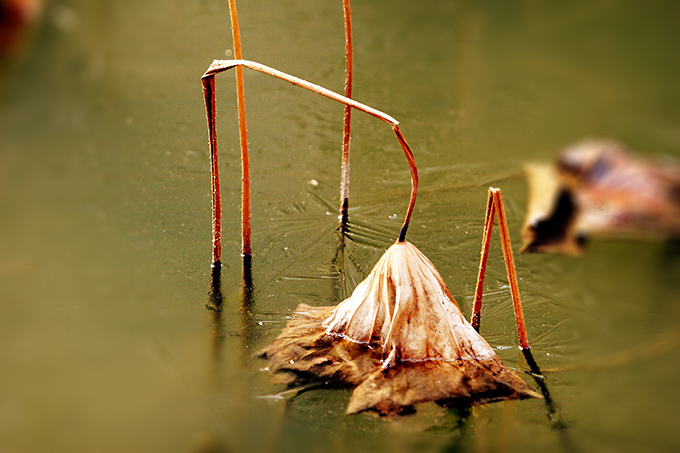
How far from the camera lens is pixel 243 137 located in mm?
1578

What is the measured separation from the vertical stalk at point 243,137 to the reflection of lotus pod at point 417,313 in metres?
0.42

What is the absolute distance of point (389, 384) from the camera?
1.34 meters

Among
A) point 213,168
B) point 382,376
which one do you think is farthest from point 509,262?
point 213,168

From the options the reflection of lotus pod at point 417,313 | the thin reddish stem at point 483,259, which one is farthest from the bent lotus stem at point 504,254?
the reflection of lotus pod at point 417,313

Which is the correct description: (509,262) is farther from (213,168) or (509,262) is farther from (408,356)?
(213,168)

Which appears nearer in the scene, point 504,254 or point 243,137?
point 504,254

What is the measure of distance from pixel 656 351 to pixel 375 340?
0.69m

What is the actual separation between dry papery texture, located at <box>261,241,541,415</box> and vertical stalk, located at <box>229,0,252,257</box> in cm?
40

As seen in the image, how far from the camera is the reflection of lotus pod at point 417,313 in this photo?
1.34 m

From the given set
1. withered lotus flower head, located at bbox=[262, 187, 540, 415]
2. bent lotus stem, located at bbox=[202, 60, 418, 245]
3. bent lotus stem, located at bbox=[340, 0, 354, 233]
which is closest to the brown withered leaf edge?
withered lotus flower head, located at bbox=[262, 187, 540, 415]

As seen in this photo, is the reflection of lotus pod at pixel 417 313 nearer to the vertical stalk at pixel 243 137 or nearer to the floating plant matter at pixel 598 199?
the vertical stalk at pixel 243 137

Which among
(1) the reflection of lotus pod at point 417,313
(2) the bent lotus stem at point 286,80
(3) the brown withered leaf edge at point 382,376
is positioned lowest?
(3) the brown withered leaf edge at point 382,376

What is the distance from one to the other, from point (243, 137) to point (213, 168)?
0.10m

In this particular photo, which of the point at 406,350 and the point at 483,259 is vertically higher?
the point at 483,259
